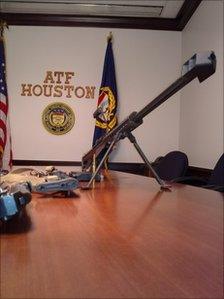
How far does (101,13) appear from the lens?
183 inches

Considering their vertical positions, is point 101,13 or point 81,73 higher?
point 101,13

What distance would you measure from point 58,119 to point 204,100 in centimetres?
197

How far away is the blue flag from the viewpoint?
453cm

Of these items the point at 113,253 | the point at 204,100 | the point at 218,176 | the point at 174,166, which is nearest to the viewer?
the point at 113,253

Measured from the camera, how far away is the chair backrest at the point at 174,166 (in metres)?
2.96

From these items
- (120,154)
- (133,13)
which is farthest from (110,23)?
(120,154)

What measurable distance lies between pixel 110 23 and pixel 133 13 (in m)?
0.35

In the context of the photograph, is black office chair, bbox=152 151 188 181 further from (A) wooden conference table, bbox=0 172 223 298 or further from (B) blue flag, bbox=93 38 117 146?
(A) wooden conference table, bbox=0 172 223 298

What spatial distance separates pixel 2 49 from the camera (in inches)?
181

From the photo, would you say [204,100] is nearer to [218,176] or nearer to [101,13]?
[218,176]

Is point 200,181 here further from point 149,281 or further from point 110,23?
point 110,23

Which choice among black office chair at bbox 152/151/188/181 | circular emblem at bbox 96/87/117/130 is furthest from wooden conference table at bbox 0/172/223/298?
circular emblem at bbox 96/87/117/130

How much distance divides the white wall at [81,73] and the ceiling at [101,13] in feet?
0.32

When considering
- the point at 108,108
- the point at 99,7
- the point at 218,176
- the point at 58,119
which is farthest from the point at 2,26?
the point at 218,176
